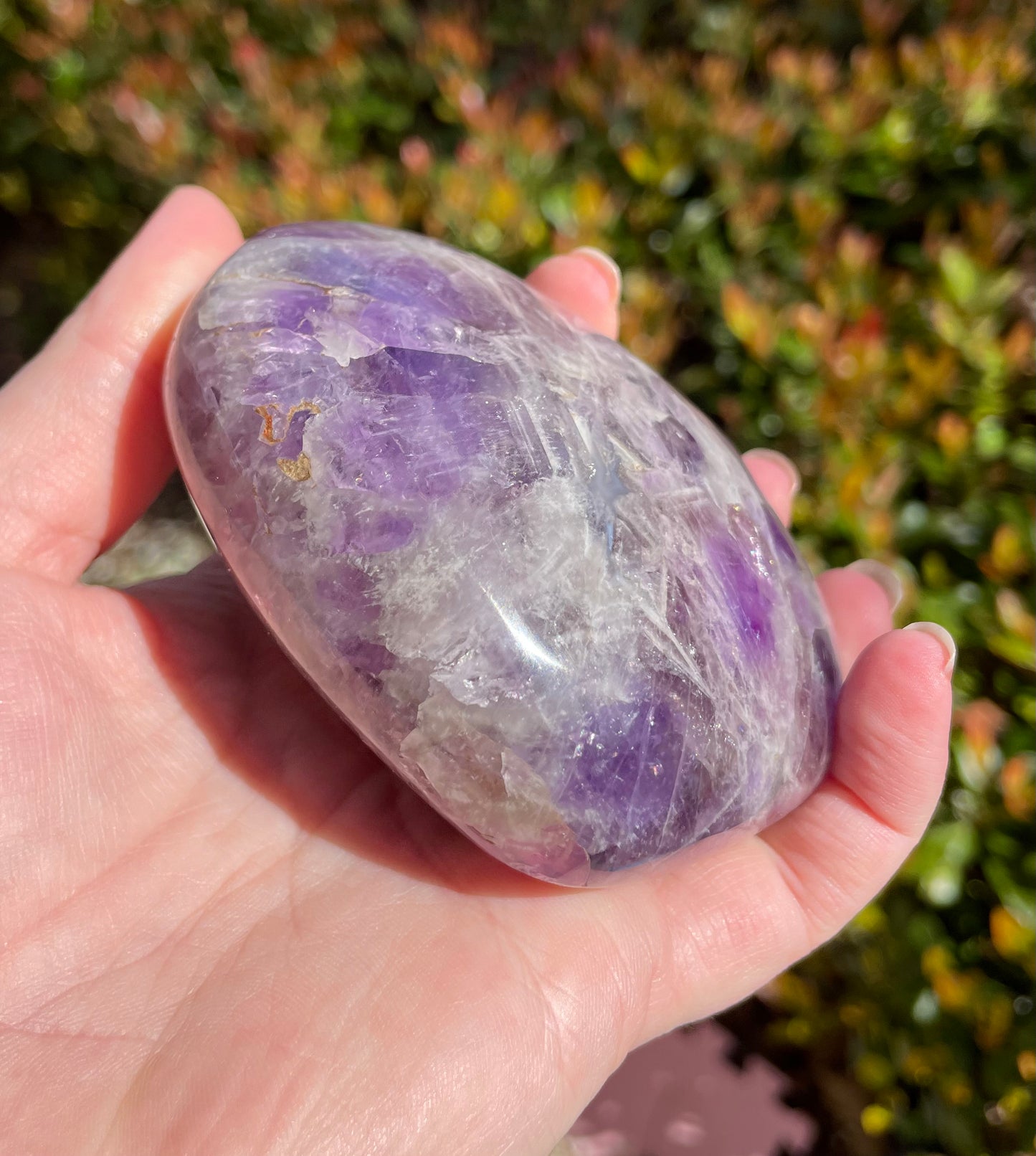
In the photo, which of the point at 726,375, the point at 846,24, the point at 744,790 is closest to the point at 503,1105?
the point at 744,790

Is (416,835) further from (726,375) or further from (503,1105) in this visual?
(726,375)

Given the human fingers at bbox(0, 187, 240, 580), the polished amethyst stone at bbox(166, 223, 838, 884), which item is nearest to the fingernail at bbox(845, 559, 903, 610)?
the polished amethyst stone at bbox(166, 223, 838, 884)

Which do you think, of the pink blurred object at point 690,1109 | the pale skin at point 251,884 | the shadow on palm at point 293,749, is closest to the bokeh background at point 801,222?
the pink blurred object at point 690,1109

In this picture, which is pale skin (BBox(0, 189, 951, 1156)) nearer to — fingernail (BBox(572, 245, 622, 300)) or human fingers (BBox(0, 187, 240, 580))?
human fingers (BBox(0, 187, 240, 580))

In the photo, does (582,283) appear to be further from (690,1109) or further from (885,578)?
(690,1109)

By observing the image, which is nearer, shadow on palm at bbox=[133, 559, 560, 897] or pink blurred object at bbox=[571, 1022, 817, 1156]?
shadow on palm at bbox=[133, 559, 560, 897]

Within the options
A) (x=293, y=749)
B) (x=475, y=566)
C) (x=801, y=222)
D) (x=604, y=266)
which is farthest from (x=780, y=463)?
(x=293, y=749)
